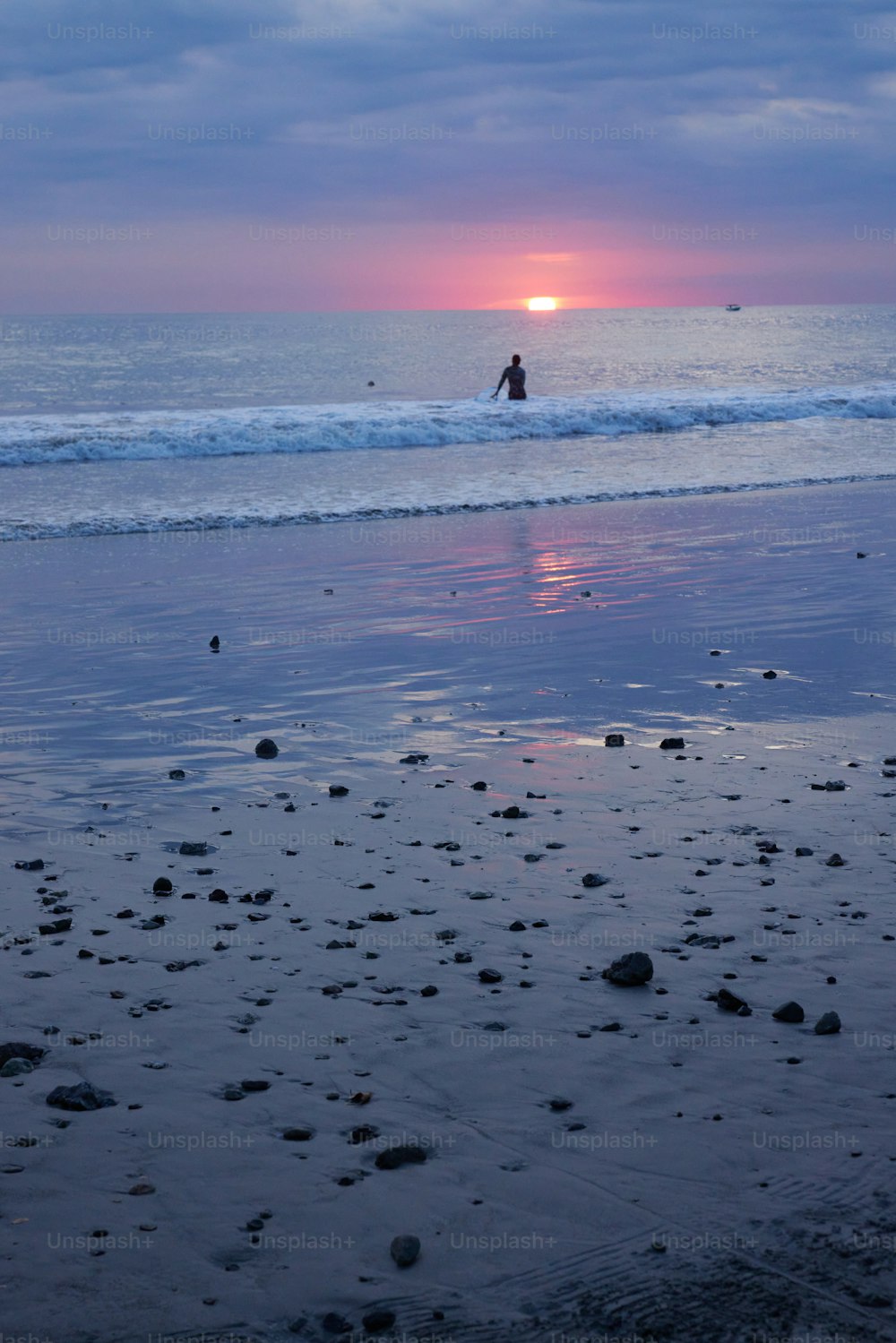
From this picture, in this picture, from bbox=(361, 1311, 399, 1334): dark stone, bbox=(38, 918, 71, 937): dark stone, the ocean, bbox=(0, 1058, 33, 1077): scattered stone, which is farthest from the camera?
the ocean

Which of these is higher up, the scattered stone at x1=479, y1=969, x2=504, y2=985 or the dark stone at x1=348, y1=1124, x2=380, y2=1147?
the scattered stone at x1=479, y1=969, x2=504, y2=985

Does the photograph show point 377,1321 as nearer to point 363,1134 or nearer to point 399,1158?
point 399,1158

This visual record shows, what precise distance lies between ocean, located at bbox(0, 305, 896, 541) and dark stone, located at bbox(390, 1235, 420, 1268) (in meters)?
16.7

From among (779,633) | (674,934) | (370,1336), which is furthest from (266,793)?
(779,633)

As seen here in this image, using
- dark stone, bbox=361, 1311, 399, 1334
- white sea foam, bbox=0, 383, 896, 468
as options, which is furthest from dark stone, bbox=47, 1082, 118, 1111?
white sea foam, bbox=0, 383, 896, 468

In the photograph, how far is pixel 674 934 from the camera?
529 centimetres

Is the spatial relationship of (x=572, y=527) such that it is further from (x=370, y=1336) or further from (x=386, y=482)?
(x=370, y=1336)

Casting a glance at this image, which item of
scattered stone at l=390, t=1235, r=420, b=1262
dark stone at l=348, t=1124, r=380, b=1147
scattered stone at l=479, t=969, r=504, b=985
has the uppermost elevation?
scattered stone at l=479, t=969, r=504, b=985

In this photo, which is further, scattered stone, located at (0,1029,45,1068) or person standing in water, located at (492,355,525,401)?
person standing in water, located at (492,355,525,401)

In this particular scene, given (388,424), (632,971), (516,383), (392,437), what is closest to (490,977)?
(632,971)

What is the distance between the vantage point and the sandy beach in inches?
130

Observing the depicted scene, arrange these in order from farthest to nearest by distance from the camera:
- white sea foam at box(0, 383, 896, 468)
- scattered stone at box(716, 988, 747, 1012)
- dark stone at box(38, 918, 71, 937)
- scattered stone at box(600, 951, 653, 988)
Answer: white sea foam at box(0, 383, 896, 468) < dark stone at box(38, 918, 71, 937) < scattered stone at box(600, 951, 653, 988) < scattered stone at box(716, 988, 747, 1012)

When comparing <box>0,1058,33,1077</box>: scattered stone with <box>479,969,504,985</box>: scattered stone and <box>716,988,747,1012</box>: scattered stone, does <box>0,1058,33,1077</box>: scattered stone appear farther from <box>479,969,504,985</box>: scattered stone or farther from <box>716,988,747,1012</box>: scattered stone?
<box>716,988,747,1012</box>: scattered stone

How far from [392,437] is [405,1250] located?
31.4 meters
